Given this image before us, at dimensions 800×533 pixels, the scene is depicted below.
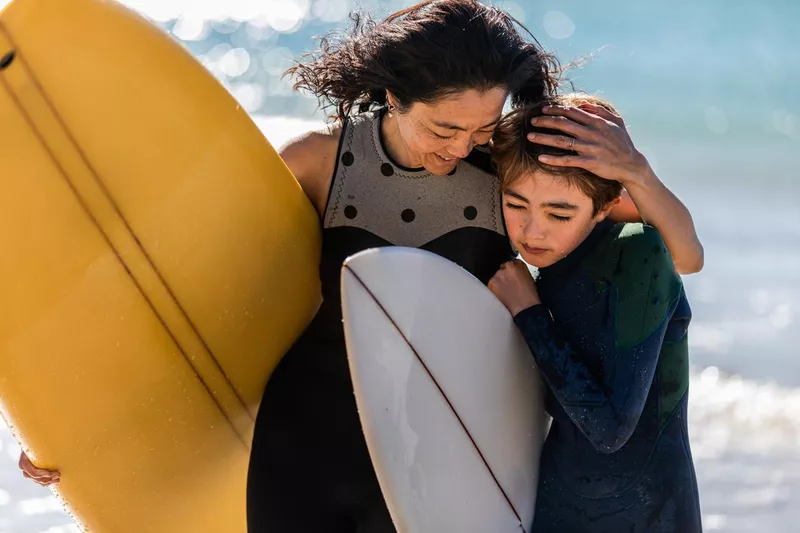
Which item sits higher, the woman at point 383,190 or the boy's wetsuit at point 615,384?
the woman at point 383,190

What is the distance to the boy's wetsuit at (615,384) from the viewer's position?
2158 millimetres

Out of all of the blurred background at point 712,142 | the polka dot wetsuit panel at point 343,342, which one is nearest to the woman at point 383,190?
the polka dot wetsuit panel at point 343,342

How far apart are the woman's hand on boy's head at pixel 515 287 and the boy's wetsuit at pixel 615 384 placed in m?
0.03

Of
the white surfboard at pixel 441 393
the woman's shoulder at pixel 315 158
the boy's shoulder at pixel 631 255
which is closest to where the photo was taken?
the white surfboard at pixel 441 393

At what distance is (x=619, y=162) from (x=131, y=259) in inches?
43.2

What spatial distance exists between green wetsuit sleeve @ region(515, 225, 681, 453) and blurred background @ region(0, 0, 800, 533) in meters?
1.02

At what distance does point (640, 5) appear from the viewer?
50.3 feet

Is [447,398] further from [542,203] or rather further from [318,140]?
[318,140]

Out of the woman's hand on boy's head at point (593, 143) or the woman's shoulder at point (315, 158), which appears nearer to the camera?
the woman's hand on boy's head at point (593, 143)

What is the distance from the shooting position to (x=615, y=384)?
2150 mm

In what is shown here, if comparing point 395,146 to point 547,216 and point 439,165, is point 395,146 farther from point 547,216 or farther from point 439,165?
point 547,216

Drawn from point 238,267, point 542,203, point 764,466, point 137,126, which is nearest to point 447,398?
point 542,203

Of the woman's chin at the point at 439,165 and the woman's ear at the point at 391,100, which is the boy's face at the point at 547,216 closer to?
the woman's chin at the point at 439,165

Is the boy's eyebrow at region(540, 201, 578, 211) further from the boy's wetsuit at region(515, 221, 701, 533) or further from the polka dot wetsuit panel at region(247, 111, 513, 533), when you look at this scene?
the polka dot wetsuit panel at region(247, 111, 513, 533)
